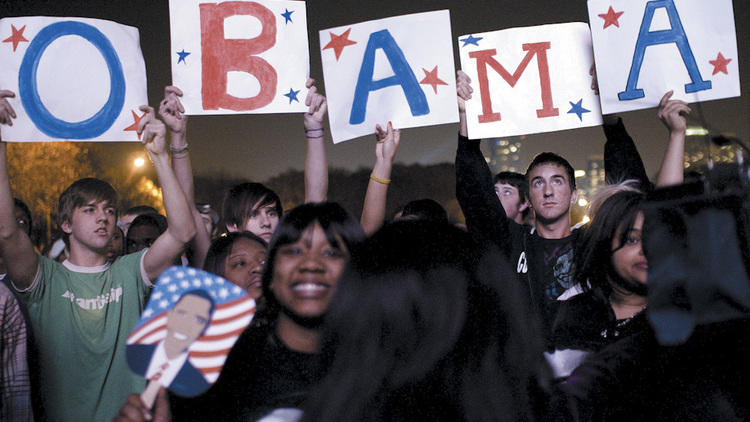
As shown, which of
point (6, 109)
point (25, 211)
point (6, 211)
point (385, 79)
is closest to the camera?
point (6, 211)

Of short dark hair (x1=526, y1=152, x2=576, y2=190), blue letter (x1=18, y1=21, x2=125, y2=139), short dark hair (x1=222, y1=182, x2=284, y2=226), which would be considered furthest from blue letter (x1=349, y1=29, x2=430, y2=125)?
blue letter (x1=18, y1=21, x2=125, y2=139)

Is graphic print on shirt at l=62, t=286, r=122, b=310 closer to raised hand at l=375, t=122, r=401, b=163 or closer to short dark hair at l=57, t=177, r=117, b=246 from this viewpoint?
short dark hair at l=57, t=177, r=117, b=246

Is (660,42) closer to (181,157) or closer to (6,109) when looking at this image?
(181,157)

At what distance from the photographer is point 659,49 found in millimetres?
3395

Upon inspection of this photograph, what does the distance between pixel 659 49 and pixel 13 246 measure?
3121 millimetres

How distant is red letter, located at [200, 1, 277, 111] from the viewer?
132 inches

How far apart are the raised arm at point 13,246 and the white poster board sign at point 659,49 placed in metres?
2.74

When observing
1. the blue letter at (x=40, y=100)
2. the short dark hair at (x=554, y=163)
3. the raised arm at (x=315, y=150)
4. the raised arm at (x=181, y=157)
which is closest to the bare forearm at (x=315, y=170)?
the raised arm at (x=315, y=150)

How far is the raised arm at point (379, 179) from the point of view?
3.22m

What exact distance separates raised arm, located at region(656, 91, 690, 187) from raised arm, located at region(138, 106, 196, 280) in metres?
2.10

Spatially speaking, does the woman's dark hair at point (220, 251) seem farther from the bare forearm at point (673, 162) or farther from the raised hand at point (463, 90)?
the bare forearm at point (673, 162)

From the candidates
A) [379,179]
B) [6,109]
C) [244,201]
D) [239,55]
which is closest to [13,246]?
[6,109]

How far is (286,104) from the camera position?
3.39 metres

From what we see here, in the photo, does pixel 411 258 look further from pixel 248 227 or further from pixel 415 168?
pixel 415 168
